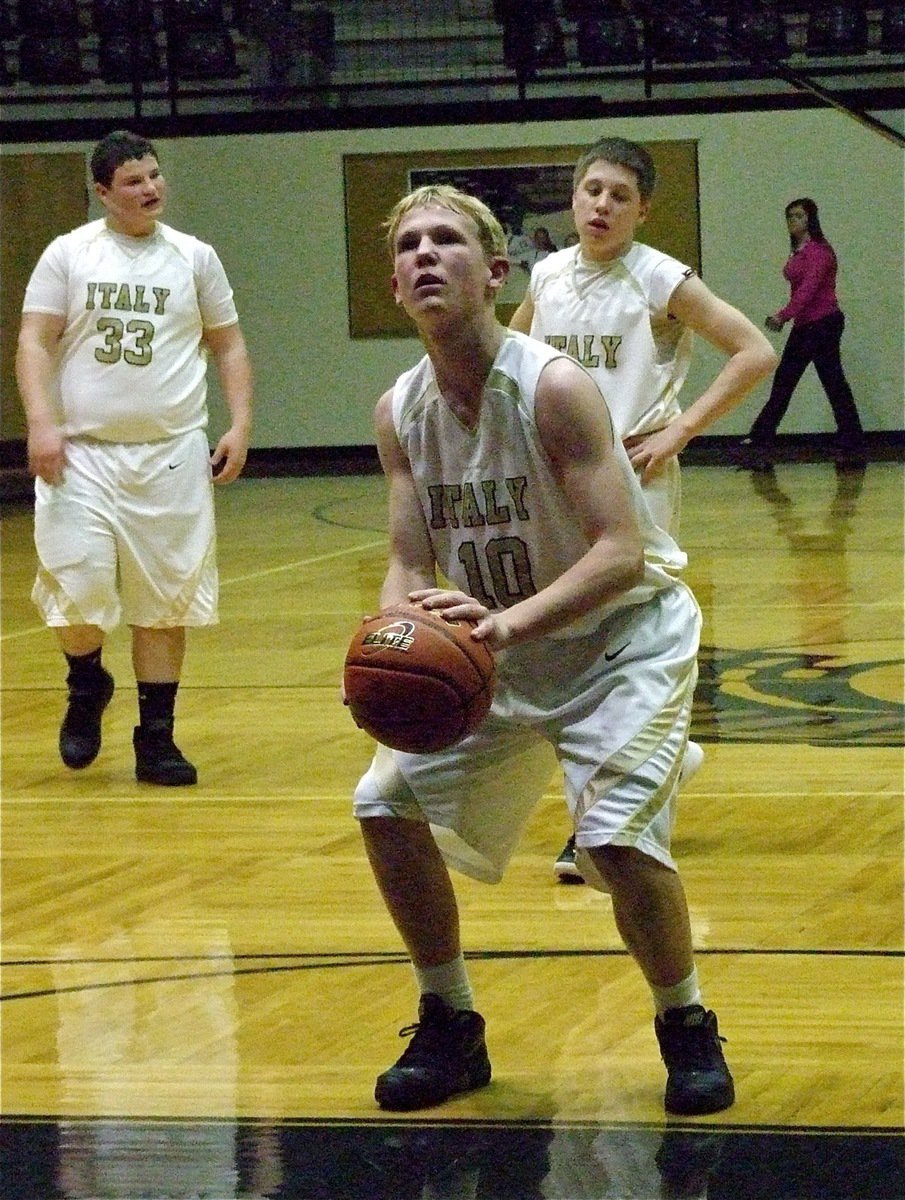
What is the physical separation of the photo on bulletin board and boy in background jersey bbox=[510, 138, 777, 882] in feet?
42.4

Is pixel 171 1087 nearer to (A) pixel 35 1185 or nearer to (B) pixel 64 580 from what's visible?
(A) pixel 35 1185

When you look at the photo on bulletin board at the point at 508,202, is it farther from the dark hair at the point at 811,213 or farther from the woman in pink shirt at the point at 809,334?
the dark hair at the point at 811,213

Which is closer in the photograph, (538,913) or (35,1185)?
(35,1185)

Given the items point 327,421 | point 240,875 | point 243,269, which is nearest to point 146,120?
point 243,269

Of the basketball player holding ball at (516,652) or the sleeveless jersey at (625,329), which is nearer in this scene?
the basketball player holding ball at (516,652)

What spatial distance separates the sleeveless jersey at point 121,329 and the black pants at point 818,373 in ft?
37.4

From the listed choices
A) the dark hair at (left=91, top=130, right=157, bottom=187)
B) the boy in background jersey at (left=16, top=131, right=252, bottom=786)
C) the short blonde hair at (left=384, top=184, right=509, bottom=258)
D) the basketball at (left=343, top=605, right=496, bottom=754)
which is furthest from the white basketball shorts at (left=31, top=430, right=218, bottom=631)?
the basketball at (left=343, top=605, right=496, bottom=754)

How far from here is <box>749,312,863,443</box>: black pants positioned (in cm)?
1708

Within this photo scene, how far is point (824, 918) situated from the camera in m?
4.46

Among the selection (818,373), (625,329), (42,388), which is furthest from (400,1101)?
(818,373)

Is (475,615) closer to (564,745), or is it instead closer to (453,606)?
(453,606)

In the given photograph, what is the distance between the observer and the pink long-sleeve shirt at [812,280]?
16.8 metres

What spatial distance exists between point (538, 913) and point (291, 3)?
15727 millimetres

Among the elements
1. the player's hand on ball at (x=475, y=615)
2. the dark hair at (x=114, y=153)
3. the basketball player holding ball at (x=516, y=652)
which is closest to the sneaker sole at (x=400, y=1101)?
the basketball player holding ball at (x=516, y=652)
